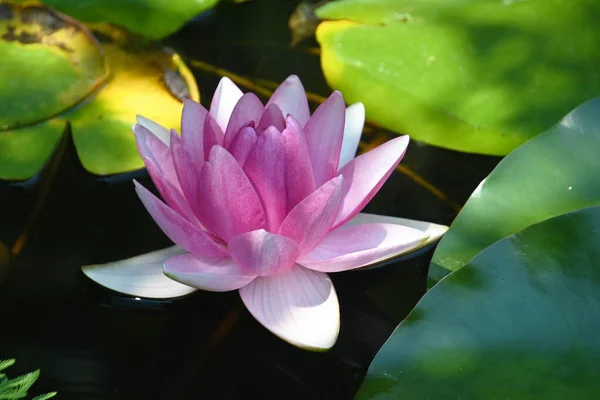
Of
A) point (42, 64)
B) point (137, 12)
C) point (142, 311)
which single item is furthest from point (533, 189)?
point (42, 64)

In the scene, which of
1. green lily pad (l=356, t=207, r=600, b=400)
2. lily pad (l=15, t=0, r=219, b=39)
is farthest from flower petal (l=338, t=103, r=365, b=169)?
lily pad (l=15, t=0, r=219, b=39)

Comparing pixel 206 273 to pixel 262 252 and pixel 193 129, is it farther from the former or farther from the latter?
pixel 193 129

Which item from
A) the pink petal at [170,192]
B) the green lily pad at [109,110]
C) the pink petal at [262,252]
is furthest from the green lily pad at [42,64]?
the pink petal at [262,252]

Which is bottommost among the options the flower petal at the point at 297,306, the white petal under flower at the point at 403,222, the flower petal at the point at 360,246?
the flower petal at the point at 297,306

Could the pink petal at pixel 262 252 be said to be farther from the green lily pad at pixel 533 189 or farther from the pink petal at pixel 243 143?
the green lily pad at pixel 533 189

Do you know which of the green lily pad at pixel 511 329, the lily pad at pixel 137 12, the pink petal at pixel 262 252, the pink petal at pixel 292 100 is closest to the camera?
the green lily pad at pixel 511 329
